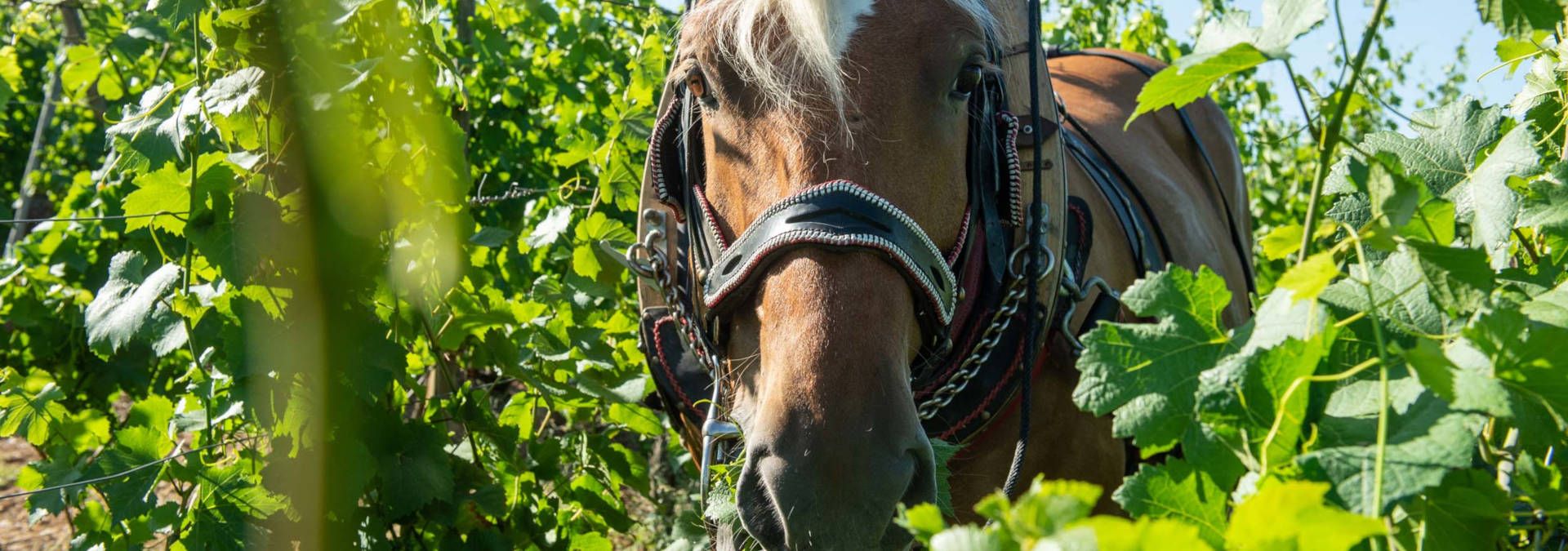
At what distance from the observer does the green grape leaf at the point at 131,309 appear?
2180mm

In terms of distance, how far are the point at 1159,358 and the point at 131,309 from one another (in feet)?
6.20

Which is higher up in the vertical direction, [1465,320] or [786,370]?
[1465,320]

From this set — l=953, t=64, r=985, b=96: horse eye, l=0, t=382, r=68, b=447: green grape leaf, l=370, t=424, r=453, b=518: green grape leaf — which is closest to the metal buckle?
l=953, t=64, r=985, b=96: horse eye

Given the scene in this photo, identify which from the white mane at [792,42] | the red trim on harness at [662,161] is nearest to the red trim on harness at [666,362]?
the red trim on harness at [662,161]

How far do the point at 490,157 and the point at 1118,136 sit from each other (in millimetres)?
2235

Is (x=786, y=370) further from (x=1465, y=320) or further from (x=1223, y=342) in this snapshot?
(x=1465, y=320)

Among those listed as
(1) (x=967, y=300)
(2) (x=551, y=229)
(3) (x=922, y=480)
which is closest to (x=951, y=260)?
(1) (x=967, y=300)

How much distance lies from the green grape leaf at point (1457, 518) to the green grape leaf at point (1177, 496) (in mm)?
173

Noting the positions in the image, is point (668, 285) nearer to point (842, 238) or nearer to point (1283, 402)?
point (842, 238)

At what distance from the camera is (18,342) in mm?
4020

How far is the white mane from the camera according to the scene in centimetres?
177

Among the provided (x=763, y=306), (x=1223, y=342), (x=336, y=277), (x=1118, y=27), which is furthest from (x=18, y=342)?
(x=1118, y=27)

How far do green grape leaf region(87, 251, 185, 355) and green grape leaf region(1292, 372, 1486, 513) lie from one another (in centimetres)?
197

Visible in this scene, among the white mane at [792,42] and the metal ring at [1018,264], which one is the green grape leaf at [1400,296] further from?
the metal ring at [1018,264]
